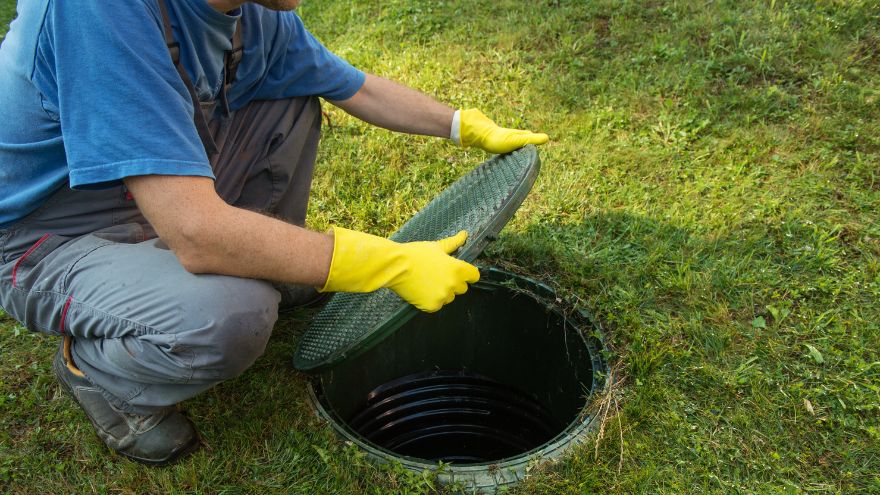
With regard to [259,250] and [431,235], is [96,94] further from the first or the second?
[431,235]

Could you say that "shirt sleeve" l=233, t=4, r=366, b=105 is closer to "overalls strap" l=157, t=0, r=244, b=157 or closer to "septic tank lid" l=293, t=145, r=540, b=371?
"overalls strap" l=157, t=0, r=244, b=157

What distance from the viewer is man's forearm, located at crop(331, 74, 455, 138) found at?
2.61 m

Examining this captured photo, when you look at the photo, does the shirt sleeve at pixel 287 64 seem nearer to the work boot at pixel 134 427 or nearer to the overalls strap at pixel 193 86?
the overalls strap at pixel 193 86

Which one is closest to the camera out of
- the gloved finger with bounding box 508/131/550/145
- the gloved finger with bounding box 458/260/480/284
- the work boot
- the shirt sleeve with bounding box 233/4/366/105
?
the gloved finger with bounding box 458/260/480/284

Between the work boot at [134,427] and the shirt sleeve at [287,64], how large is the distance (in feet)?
3.07

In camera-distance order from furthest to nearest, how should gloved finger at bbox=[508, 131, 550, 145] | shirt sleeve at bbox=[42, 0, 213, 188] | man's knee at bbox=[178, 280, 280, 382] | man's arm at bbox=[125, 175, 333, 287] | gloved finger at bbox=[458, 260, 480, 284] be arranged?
gloved finger at bbox=[508, 131, 550, 145] → gloved finger at bbox=[458, 260, 480, 284] → man's knee at bbox=[178, 280, 280, 382] → man's arm at bbox=[125, 175, 333, 287] → shirt sleeve at bbox=[42, 0, 213, 188]

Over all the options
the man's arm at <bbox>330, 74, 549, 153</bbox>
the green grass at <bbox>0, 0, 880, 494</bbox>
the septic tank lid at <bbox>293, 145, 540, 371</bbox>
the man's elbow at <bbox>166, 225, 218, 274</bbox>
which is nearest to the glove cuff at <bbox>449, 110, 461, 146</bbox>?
the man's arm at <bbox>330, 74, 549, 153</bbox>

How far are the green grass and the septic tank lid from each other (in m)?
0.19

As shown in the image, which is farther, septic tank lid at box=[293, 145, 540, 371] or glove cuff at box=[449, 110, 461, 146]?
glove cuff at box=[449, 110, 461, 146]

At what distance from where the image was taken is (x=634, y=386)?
2.29m

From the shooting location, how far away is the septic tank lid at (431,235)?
2.04 meters

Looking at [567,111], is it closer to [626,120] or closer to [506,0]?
[626,120]

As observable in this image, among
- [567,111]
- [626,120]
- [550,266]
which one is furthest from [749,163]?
[550,266]

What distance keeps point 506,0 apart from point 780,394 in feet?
9.10
